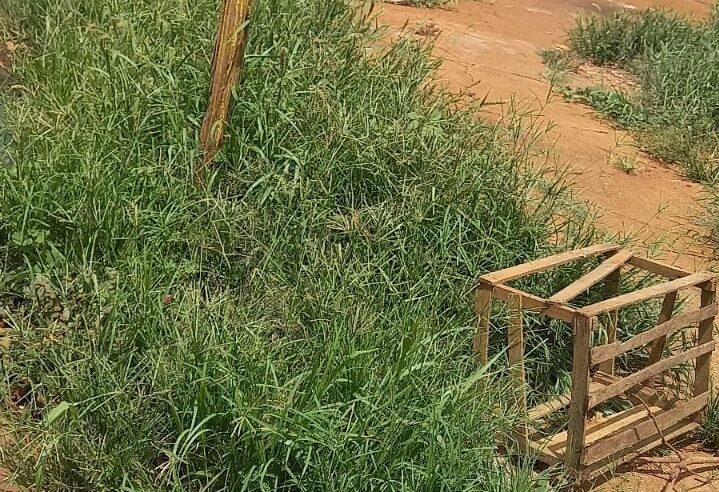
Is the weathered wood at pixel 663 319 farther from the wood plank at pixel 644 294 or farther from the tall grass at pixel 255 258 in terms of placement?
the tall grass at pixel 255 258

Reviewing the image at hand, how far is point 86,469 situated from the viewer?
9.02 feet

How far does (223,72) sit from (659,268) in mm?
1979

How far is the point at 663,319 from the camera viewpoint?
405cm

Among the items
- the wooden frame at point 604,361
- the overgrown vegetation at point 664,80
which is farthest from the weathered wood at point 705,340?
the overgrown vegetation at point 664,80

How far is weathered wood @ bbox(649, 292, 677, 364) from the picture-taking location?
158 inches

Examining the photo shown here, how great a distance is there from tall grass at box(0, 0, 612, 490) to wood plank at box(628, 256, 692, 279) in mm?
317

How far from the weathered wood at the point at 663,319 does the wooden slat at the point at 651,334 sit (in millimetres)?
158

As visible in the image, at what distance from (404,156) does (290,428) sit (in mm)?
1934

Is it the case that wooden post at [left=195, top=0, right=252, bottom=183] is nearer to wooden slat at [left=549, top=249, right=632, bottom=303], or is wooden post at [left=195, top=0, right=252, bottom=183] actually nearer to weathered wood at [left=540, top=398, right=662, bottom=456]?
wooden slat at [left=549, top=249, right=632, bottom=303]

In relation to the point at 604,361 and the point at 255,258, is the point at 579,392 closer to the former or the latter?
the point at 604,361

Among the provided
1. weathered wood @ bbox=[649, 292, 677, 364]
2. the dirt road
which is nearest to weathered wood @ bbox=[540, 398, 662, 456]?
weathered wood @ bbox=[649, 292, 677, 364]

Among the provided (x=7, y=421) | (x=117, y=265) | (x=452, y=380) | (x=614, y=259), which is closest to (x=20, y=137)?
(x=117, y=265)

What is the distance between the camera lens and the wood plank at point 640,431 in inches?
136

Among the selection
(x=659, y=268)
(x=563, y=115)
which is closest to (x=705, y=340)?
(x=659, y=268)
